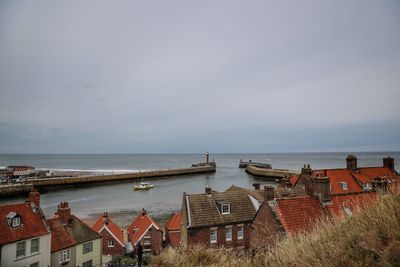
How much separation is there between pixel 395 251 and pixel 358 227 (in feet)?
4.82

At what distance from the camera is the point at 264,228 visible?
70.4 feet

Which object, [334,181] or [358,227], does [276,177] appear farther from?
[358,227]

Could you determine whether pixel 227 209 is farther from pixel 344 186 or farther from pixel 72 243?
pixel 344 186

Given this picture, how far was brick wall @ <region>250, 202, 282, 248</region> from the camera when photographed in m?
20.5

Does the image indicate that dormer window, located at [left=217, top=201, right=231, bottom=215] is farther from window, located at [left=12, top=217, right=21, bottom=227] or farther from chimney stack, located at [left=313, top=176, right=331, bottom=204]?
window, located at [left=12, top=217, right=21, bottom=227]

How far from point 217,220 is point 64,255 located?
1337cm

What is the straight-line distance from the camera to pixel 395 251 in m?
5.31

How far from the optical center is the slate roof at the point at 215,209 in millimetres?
26344

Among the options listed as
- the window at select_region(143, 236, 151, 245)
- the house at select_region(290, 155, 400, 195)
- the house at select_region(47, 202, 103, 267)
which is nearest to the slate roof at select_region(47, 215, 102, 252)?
the house at select_region(47, 202, 103, 267)

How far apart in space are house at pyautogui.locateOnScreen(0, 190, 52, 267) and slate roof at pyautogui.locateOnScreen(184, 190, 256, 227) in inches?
463

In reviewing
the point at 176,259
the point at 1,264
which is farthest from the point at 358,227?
the point at 1,264

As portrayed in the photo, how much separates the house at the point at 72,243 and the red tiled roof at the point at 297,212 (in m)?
17.8

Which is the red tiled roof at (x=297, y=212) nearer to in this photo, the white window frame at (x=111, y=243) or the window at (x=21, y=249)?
the window at (x=21, y=249)

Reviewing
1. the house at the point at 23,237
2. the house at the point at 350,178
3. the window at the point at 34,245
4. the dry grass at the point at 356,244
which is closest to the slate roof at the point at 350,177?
the house at the point at 350,178
